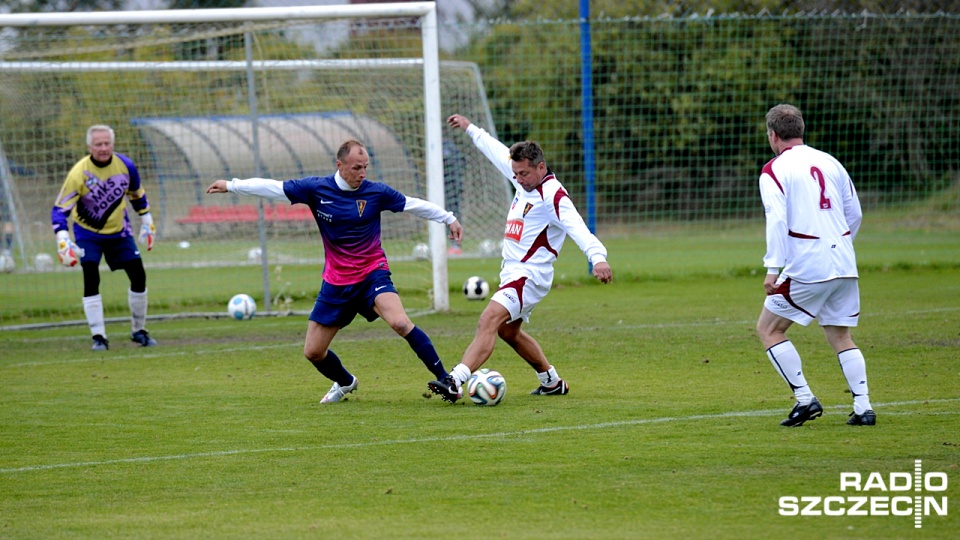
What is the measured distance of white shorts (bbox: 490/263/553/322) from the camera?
805cm

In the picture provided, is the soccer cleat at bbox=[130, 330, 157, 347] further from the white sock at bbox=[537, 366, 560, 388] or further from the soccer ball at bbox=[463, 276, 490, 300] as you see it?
the white sock at bbox=[537, 366, 560, 388]

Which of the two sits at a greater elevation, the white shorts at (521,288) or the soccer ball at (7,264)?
the white shorts at (521,288)

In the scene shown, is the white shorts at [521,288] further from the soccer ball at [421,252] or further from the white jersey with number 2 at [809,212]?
the soccer ball at [421,252]

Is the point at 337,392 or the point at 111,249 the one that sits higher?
the point at 111,249

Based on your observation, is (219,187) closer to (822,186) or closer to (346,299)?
(346,299)

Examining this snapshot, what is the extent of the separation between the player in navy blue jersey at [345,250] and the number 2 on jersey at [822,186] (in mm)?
2979

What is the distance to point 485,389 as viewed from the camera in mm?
7887

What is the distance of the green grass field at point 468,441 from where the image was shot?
16.6 ft

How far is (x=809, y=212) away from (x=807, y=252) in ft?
0.79

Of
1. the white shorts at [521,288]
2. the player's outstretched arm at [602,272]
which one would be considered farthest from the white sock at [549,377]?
the player's outstretched arm at [602,272]

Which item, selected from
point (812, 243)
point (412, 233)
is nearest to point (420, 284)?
point (412, 233)

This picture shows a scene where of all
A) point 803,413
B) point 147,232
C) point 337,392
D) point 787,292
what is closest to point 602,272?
point 787,292

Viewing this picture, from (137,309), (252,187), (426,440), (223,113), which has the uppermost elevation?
(223,113)

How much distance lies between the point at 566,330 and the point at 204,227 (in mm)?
7781
